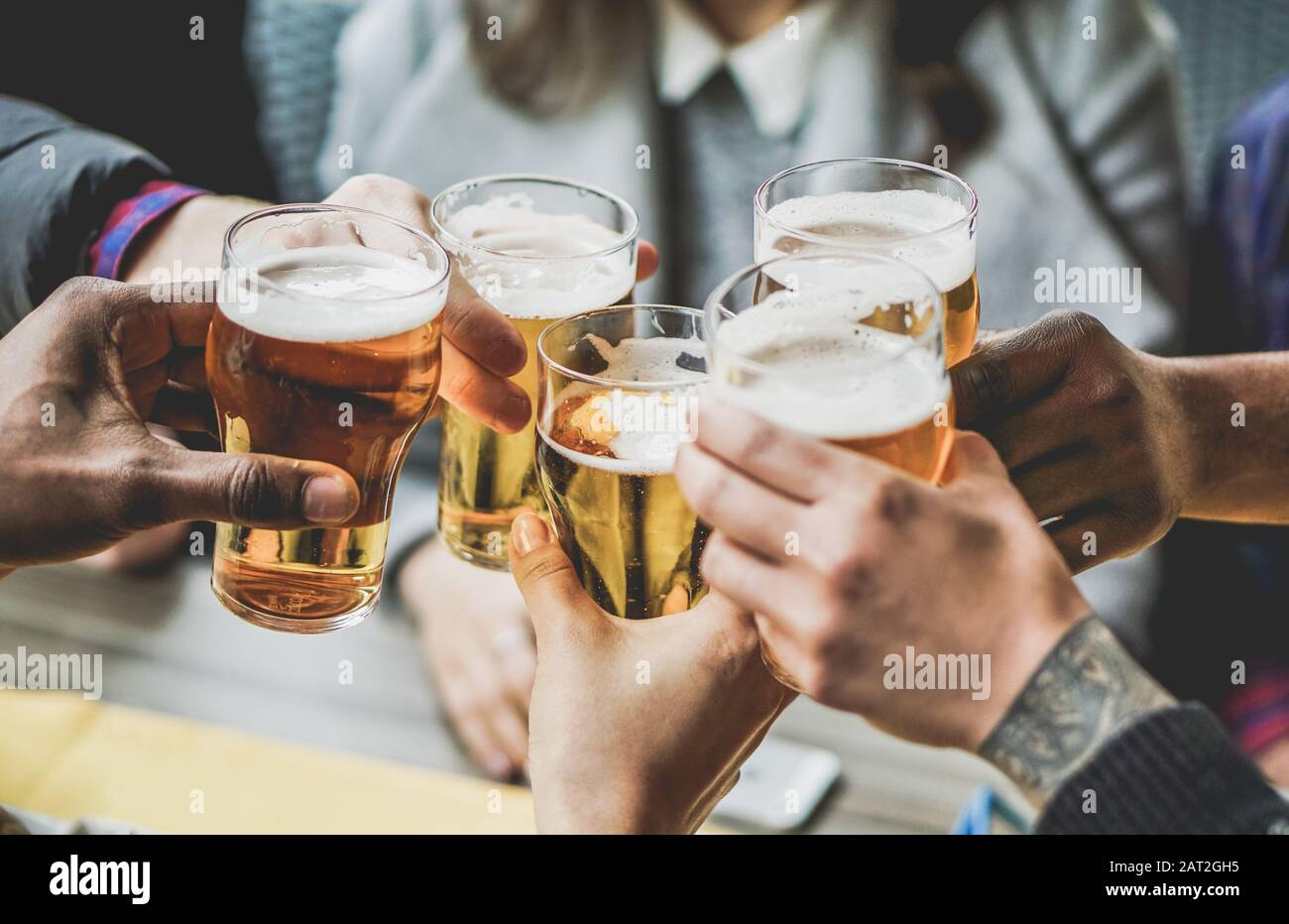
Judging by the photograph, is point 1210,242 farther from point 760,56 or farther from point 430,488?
point 430,488

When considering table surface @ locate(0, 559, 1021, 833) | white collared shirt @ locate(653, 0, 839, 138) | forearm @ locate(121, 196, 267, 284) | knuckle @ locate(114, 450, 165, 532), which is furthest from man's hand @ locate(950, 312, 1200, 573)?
white collared shirt @ locate(653, 0, 839, 138)

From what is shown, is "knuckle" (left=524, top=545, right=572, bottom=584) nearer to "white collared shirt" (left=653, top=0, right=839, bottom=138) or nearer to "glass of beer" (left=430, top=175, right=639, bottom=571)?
"glass of beer" (left=430, top=175, right=639, bottom=571)

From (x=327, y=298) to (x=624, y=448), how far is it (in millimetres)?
301

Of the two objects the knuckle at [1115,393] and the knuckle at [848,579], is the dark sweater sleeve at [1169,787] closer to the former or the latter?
the knuckle at [848,579]

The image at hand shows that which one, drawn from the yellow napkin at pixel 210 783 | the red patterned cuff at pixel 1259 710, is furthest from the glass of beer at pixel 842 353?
the red patterned cuff at pixel 1259 710

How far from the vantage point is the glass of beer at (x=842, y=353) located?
0.97m

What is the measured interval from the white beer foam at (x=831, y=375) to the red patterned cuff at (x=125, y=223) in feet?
3.55

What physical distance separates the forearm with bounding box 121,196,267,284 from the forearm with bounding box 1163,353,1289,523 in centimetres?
123

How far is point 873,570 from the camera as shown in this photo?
91cm

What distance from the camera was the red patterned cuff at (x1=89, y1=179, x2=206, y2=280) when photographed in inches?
71.4

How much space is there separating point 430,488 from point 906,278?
6.09 feet

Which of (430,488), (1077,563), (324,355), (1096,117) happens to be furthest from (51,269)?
(1096,117)

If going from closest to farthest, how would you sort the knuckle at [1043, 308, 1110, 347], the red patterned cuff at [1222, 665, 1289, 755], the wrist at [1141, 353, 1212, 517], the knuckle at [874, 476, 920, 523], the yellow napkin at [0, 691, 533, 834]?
the knuckle at [874, 476, 920, 523], the knuckle at [1043, 308, 1110, 347], the wrist at [1141, 353, 1212, 517], the yellow napkin at [0, 691, 533, 834], the red patterned cuff at [1222, 665, 1289, 755]
